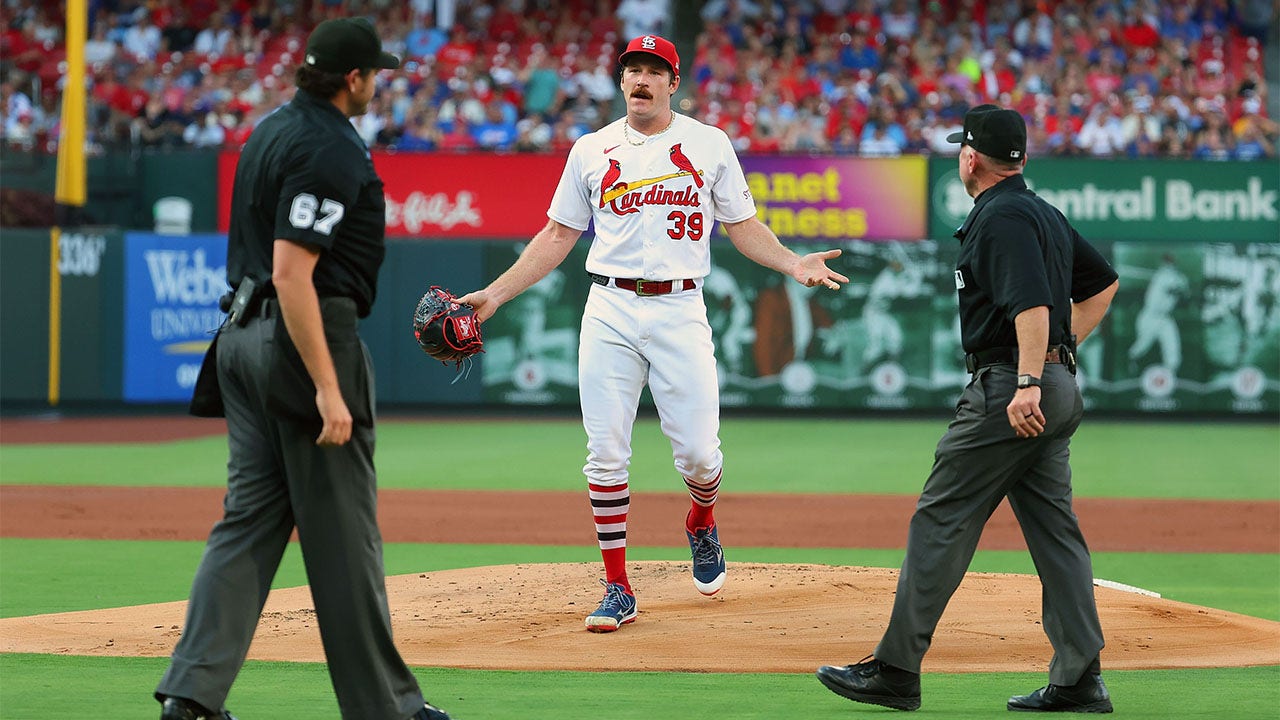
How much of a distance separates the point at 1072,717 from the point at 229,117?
19.0m

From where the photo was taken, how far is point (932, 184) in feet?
68.9

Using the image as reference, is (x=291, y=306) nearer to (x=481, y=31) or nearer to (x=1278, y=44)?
(x=481, y=31)

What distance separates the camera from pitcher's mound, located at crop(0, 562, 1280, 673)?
20.8 feet

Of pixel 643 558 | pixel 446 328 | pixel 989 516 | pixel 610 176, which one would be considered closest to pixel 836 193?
pixel 643 558

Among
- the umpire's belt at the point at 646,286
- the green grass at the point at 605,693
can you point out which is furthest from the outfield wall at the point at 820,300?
the green grass at the point at 605,693

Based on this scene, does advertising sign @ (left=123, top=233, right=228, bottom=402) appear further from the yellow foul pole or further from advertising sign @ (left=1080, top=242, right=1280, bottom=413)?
advertising sign @ (left=1080, top=242, right=1280, bottom=413)

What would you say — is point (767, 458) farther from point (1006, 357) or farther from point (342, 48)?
point (342, 48)

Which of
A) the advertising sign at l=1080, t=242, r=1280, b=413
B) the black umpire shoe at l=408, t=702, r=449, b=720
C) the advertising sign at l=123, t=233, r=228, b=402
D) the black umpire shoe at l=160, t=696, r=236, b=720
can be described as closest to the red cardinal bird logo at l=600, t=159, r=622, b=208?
the black umpire shoe at l=408, t=702, r=449, b=720

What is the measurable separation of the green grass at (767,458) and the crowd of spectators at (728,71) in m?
A: 3.83

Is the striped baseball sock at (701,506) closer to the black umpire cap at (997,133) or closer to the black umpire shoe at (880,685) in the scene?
the black umpire shoe at (880,685)

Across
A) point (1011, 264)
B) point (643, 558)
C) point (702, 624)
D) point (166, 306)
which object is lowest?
point (643, 558)

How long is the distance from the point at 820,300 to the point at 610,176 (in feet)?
46.7

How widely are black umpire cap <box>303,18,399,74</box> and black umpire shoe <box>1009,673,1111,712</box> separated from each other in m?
3.03

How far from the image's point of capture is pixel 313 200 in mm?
4500
